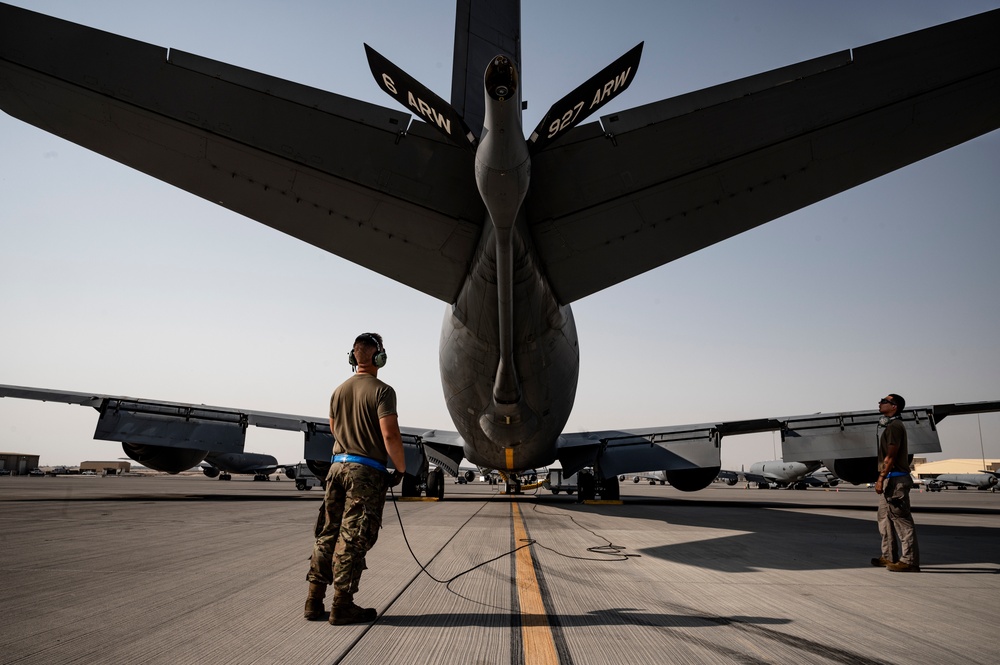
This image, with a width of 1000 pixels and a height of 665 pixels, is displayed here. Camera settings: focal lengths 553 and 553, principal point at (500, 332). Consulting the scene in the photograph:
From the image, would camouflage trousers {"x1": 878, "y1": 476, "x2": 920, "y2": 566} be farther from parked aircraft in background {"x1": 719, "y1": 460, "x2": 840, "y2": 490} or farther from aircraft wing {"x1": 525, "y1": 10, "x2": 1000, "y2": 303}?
parked aircraft in background {"x1": 719, "y1": 460, "x2": 840, "y2": 490}

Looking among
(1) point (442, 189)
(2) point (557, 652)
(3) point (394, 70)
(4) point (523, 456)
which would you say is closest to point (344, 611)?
(2) point (557, 652)

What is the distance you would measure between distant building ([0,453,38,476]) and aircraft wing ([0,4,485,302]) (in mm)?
93724

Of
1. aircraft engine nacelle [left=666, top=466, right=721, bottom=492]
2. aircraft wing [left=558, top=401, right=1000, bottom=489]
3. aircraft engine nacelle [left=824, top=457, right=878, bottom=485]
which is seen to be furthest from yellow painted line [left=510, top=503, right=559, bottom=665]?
aircraft engine nacelle [left=666, top=466, right=721, bottom=492]

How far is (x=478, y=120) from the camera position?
7.68 m

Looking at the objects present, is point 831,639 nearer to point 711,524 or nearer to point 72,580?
point 72,580

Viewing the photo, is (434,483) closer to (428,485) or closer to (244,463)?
(428,485)

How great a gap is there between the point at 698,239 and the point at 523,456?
974 cm

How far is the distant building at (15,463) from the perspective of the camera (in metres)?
76.2

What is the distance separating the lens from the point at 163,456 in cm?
1555

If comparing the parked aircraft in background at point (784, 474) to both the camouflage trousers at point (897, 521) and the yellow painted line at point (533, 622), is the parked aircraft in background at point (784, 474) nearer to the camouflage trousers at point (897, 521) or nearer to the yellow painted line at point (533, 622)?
A: the camouflage trousers at point (897, 521)

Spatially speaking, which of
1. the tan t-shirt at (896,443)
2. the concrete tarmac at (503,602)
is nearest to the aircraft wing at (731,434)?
the concrete tarmac at (503,602)

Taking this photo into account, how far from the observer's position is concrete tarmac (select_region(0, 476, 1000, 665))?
2.96 m

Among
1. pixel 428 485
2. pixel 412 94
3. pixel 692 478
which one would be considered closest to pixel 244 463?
pixel 428 485

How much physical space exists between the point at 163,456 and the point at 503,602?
15.0 m
